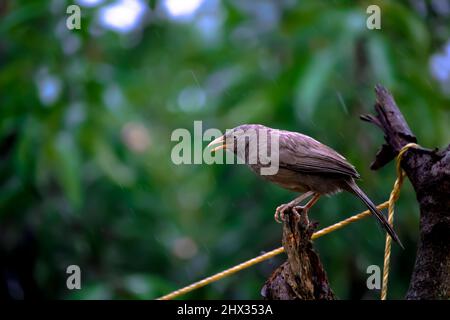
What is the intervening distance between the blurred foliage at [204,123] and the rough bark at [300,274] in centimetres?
163

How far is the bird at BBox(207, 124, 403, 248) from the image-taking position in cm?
338

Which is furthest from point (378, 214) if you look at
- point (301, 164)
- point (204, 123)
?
point (204, 123)

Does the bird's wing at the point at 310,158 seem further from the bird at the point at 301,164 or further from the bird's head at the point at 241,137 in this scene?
the bird's head at the point at 241,137

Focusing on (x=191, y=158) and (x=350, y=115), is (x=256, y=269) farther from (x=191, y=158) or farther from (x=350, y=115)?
(x=350, y=115)

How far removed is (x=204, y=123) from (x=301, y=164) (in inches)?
99.9

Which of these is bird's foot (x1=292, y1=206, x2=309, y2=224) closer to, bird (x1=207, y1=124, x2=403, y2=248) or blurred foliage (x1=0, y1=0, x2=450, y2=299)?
bird (x1=207, y1=124, x2=403, y2=248)

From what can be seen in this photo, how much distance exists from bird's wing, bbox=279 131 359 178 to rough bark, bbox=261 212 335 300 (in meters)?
0.53

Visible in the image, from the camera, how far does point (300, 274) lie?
2.80 meters

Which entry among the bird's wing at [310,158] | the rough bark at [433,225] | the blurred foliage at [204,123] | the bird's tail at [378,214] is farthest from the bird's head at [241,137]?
the rough bark at [433,225]

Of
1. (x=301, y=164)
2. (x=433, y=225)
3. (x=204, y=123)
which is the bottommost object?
(x=433, y=225)

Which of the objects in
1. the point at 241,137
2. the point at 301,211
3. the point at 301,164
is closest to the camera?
the point at 301,211

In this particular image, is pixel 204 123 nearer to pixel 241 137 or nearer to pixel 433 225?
pixel 241 137

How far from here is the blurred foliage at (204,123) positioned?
4848mm

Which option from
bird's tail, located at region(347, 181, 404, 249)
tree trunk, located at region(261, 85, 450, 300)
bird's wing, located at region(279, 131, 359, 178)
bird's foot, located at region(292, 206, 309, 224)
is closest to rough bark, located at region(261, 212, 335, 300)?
tree trunk, located at region(261, 85, 450, 300)
